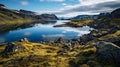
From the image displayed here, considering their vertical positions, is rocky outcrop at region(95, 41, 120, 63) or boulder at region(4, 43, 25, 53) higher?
rocky outcrop at region(95, 41, 120, 63)

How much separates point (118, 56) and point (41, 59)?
843 inches

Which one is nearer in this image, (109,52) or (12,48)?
(109,52)

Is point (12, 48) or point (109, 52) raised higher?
point (109, 52)

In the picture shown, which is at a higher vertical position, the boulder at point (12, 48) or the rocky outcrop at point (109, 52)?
the rocky outcrop at point (109, 52)

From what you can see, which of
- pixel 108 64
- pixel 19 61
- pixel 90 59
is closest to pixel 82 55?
pixel 90 59

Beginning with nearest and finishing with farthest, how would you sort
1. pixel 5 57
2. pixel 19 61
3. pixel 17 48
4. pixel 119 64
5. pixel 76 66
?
1. pixel 119 64
2. pixel 76 66
3. pixel 19 61
4. pixel 5 57
5. pixel 17 48

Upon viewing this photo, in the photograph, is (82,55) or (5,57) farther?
(5,57)

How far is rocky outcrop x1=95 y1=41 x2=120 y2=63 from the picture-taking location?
46.6m

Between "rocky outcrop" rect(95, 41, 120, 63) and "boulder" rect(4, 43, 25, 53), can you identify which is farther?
"boulder" rect(4, 43, 25, 53)

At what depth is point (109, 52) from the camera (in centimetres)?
4788

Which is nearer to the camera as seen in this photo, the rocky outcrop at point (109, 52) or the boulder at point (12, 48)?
the rocky outcrop at point (109, 52)

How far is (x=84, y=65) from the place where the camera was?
1903 inches

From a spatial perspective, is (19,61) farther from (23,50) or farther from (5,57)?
(23,50)

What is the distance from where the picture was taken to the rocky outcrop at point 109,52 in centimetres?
4662
